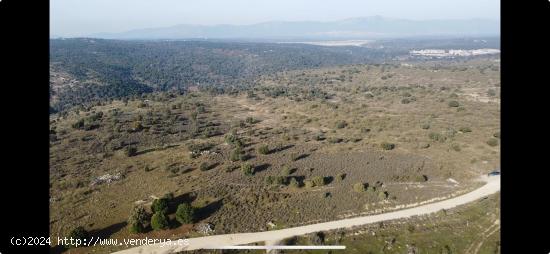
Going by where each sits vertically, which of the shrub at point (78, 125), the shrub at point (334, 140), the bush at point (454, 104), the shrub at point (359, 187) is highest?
Answer: the bush at point (454, 104)

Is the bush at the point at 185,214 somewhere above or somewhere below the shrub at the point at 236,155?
below

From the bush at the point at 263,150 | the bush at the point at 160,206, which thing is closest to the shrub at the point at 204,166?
the bush at the point at 263,150

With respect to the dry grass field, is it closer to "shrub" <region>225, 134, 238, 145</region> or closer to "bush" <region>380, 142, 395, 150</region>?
"bush" <region>380, 142, 395, 150</region>

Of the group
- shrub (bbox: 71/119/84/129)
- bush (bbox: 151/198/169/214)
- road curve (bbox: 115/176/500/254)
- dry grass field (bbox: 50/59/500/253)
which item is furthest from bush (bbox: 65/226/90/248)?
shrub (bbox: 71/119/84/129)

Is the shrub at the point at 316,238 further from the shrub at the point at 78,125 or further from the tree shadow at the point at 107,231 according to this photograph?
the shrub at the point at 78,125

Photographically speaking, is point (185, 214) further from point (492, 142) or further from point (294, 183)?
point (492, 142)

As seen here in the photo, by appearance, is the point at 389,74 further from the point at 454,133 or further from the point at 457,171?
the point at 457,171
